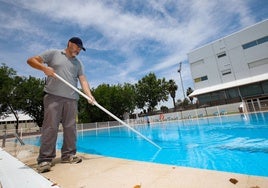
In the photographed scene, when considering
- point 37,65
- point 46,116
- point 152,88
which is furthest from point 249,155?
point 152,88

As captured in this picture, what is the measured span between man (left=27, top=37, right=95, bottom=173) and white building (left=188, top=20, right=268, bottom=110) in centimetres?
2172

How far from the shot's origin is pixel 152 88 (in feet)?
149

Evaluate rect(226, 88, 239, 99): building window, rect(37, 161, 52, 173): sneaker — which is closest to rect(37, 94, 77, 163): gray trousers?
rect(37, 161, 52, 173): sneaker

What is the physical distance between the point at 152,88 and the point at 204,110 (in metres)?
22.6

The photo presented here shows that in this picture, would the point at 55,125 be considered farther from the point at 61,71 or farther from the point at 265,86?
the point at 265,86

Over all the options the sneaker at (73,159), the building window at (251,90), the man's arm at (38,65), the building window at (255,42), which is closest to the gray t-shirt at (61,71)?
the man's arm at (38,65)

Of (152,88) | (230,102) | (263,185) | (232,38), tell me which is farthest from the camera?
(152,88)

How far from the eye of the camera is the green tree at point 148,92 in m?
45.8

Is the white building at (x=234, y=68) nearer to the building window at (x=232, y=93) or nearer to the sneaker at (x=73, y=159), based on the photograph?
the building window at (x=232, y=93)

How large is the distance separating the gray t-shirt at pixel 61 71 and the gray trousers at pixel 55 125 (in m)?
0.09

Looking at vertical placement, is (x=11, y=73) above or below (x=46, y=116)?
above

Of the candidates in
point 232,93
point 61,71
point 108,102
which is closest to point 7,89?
point 108,102

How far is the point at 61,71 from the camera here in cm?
267

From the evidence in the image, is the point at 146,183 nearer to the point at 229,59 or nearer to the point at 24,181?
the point at 24,181
